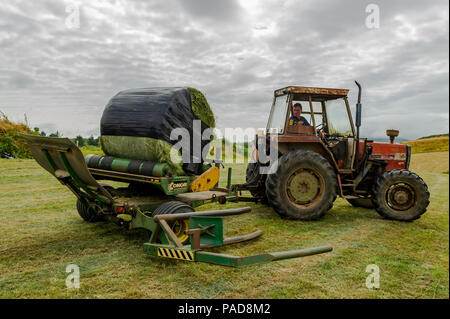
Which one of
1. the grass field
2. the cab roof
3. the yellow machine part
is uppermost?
the cab roof

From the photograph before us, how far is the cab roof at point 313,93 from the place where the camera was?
7.03 metres

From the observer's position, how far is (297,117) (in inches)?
281

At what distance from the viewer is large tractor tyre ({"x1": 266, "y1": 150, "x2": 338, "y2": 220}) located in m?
6.51

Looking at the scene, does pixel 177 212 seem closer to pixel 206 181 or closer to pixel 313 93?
pixel 206 181

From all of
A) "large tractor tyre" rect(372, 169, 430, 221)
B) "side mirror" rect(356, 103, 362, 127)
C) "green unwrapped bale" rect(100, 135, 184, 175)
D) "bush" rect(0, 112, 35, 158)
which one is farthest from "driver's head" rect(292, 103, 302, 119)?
"bush" rect(0, 112, 35, 158)

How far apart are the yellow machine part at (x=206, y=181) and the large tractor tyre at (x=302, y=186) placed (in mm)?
1107

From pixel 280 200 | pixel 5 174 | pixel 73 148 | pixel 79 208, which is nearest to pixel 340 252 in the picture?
pixel 280 200

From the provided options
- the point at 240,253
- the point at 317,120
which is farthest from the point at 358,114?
the point at 240,253

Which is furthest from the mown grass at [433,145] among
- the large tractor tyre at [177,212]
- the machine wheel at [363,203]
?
the large tractor tyre at [177,212]

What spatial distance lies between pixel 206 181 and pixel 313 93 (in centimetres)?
308

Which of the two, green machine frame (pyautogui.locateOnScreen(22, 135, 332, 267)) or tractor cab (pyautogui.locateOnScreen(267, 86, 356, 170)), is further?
tractor cab (pyautogui.locateOnScreen(267, 86, 356, 170))

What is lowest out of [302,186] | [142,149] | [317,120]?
[302,186]

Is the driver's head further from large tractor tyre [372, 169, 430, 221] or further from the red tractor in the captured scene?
large tractor tyre [372, 169, 430, 221]

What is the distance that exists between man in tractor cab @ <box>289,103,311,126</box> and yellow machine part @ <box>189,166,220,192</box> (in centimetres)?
205
